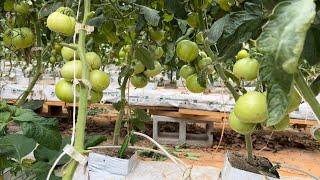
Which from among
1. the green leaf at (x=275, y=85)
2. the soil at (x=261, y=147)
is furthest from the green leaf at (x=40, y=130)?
the soil at (x=261, y=147)

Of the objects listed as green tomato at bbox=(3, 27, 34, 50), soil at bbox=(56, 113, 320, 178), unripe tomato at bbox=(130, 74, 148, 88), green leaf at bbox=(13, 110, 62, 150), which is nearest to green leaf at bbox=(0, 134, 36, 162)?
green leaf at bbox=(13, 110, 62, 150)

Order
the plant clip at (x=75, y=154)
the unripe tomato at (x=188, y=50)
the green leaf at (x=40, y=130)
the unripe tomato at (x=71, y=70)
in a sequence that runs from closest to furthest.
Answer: the plant clip at (x=75, y=154) → the unripe tomato at (x=71, y=70) → the green leaf at (x=40, y=130) → the unripe tomato at (x=188, y=50)

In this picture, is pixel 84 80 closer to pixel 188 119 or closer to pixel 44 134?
pixel 44 134

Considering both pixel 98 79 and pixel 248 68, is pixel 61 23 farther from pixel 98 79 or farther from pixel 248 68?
pixel 248 68

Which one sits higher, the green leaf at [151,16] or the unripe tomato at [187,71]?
the green leaf at [151,16]

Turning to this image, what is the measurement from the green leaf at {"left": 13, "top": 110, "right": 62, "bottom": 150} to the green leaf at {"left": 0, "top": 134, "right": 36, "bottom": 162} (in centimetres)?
20

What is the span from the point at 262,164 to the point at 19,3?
1117mm

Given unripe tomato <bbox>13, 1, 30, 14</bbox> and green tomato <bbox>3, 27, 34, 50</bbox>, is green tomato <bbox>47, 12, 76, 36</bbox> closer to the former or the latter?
green tomato <bbox>3, 27, 34, 50</bbox>

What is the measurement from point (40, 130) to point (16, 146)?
26 cm

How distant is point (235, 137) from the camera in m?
6.04

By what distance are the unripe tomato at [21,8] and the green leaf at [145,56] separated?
0.51m

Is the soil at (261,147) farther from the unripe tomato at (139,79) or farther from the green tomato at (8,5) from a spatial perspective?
the green tomato at (8,5)

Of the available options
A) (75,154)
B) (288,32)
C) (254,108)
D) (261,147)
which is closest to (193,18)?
(254,108)

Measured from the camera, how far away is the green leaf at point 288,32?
0.35 meters
